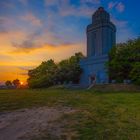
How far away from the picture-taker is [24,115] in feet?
39.5

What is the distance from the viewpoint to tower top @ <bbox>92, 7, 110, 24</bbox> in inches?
2475

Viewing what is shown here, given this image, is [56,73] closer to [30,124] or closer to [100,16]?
[100,16]

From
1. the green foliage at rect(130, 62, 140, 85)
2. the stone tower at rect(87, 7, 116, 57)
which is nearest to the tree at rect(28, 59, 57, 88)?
the stone tower at rect(87, 7, 116, 57)

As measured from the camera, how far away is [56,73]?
55.2 meters

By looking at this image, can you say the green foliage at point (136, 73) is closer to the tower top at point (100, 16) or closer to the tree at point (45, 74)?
the tree at point (45, 74)

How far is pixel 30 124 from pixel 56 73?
4505cm

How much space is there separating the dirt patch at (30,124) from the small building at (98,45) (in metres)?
40.6

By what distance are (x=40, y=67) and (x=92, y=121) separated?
171ft

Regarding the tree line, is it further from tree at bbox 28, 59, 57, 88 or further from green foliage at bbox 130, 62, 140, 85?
tree at bbox 28, 59, 57, 88

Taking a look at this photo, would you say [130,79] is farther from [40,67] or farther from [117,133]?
[117,133]

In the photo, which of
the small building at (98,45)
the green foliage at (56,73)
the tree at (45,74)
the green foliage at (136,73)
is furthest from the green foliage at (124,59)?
the tree at (45,74)

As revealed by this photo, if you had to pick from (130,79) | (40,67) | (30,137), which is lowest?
(30,137)

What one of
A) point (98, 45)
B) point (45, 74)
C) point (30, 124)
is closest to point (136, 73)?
point (98, 45)

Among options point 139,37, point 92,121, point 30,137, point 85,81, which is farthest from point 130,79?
point 30,137
